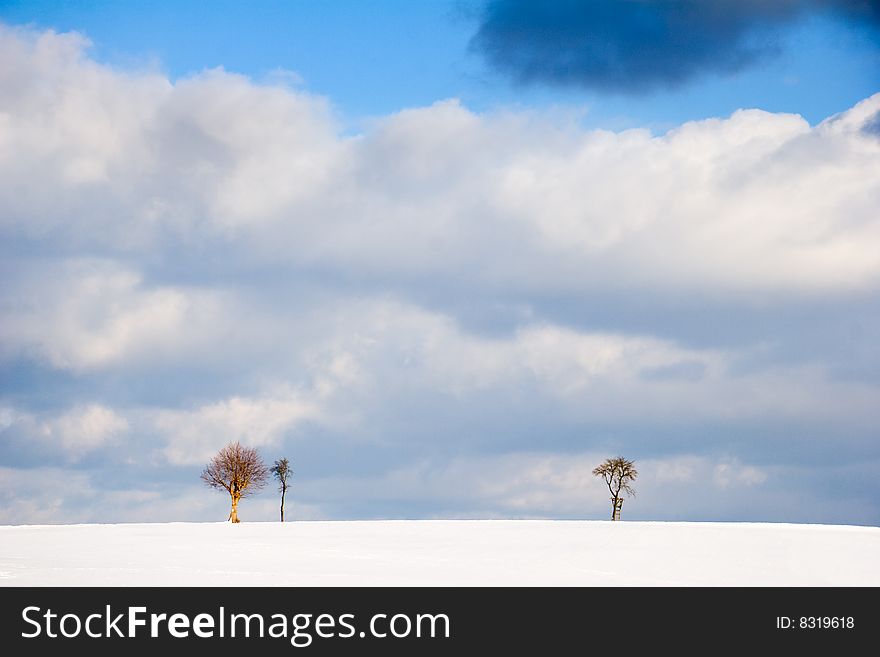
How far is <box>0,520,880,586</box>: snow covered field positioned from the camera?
40.6m

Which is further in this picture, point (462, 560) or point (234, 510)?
point (234, 510)

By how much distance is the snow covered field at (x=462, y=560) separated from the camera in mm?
40562

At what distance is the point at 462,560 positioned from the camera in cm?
5081

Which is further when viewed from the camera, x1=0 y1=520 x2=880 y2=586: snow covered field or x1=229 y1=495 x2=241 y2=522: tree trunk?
x1=229 y1=495 x2=241 y2=522: tree trunk

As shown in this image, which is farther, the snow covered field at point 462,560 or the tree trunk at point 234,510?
the tree trunk at point 234,510
